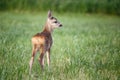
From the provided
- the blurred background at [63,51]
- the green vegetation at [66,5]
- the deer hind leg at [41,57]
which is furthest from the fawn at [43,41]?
the green vegetation at [66,5]

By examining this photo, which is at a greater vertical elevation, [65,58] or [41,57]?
[41,57]

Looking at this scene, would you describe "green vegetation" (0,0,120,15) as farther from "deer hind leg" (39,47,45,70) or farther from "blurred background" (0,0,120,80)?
"deer hind leg" (39,47,45,70)

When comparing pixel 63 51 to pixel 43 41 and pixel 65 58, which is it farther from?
pixel 43 41

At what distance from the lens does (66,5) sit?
7477 millimetres

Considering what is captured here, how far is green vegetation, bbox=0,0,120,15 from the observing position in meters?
6.90

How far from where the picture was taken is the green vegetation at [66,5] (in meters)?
6.90

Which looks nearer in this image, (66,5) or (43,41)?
(43,41)

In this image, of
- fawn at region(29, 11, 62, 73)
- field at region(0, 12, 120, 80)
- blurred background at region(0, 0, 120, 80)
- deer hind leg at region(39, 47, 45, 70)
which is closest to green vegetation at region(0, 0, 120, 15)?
blurred background at region(0, 0, 120, 80)

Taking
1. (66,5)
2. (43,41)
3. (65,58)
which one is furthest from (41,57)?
(66,5)

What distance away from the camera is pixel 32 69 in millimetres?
3252

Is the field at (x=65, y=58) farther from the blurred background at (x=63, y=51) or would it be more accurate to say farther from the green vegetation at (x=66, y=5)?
the green vegetation at (x=66, y=5)

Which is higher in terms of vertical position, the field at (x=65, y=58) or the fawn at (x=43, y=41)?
the fawn at (x=43, y=41)

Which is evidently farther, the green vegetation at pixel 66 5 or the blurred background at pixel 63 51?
the green vegetation at pixel 66 5

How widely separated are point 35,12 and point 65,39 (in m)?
2.48
